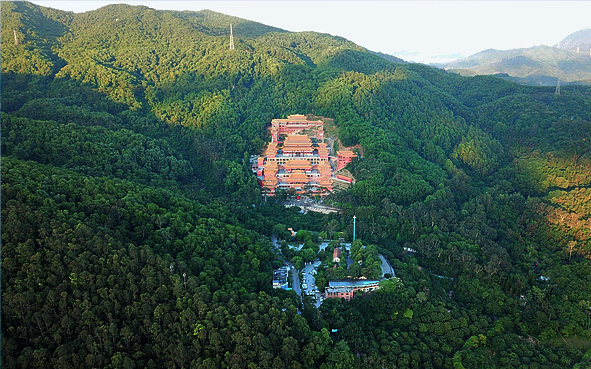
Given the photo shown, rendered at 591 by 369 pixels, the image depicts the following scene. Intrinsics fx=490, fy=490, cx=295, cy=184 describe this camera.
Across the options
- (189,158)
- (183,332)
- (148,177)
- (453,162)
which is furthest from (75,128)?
(453,162)

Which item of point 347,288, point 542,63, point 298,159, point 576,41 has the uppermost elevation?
point 576,41

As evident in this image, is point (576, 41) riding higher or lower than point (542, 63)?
higher

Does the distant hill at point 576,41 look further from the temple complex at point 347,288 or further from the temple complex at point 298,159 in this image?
the temple complex at point 347,288

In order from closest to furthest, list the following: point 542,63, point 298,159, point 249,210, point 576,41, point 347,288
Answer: point 347,288
point 249,210
point 298,159
point 542,63
point 576,41

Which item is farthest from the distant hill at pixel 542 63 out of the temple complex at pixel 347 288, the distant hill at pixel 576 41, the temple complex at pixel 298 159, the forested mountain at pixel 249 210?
the temple complex at pixel 347 288

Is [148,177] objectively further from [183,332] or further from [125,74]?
[125,74]

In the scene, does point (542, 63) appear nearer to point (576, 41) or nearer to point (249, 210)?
point (576, 41)

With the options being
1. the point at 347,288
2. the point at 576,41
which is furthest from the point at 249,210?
the point at 576,41
